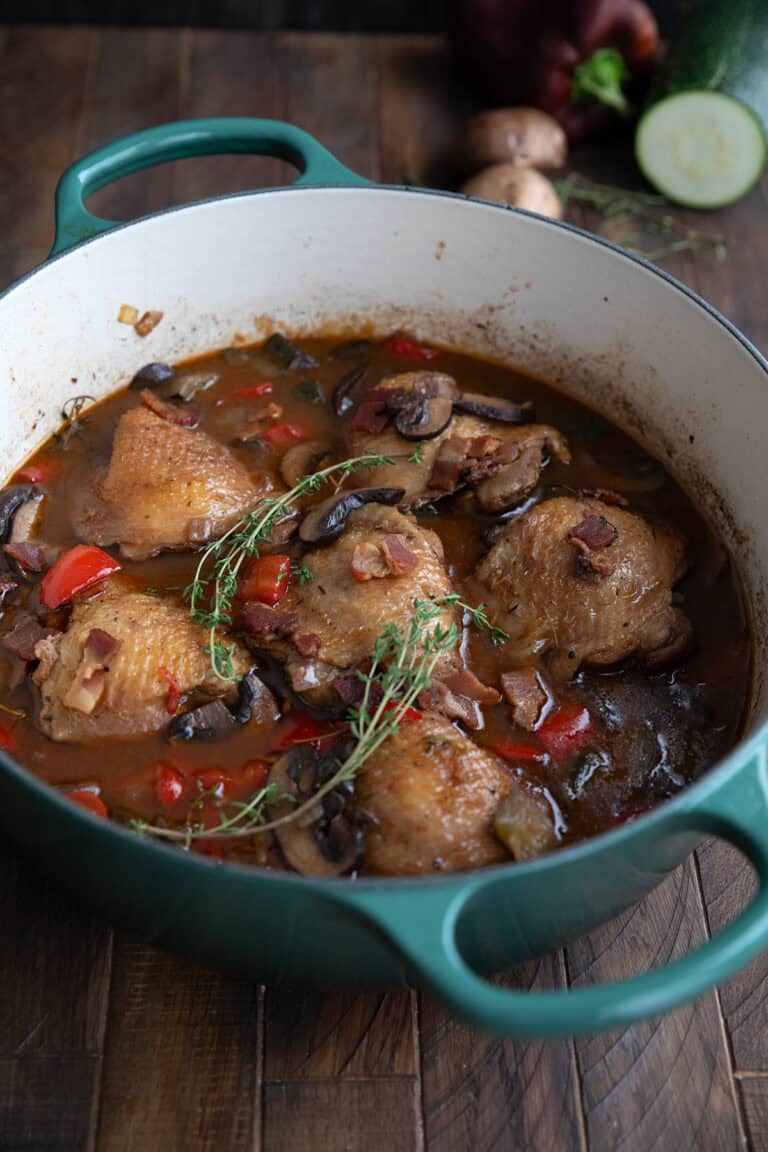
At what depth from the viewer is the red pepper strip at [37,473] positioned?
11.3 feet

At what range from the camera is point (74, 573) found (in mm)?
3166

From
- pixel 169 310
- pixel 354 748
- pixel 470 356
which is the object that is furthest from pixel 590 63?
pixel 354 748

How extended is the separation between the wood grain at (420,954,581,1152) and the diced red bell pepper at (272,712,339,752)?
648mm

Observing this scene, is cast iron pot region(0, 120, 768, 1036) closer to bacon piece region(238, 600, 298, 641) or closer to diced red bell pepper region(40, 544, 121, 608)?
diced red bell pepper region(40, 544, 121, 608)

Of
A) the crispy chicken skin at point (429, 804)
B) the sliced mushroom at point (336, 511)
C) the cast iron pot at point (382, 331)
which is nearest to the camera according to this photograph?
the cast iron pot at point (382, 331)

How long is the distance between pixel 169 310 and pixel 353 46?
2301 millimetres

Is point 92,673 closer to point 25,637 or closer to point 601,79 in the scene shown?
point 25,637

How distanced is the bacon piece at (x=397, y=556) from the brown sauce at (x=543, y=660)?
0.20 m

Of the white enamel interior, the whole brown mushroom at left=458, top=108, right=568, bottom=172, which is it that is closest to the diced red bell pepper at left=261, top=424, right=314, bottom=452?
the white enamel interior

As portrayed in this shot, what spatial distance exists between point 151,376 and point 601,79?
2.40m

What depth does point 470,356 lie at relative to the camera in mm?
3900

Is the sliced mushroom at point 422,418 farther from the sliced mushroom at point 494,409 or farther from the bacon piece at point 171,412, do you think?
Answer: the bacon piece at point 171,412

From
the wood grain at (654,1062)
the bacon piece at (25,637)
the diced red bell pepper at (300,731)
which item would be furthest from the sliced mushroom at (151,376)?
the wood grain at (654,1062)

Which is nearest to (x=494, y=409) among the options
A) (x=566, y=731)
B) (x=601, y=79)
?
(x=566, y=731)
